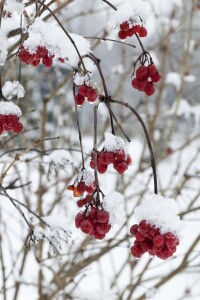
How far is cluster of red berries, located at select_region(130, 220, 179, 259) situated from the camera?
0.84 metres

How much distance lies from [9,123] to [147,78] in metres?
0.33

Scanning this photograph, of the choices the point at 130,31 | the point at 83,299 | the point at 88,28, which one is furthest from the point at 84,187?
the point at 88,28

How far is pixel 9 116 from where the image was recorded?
982 mm

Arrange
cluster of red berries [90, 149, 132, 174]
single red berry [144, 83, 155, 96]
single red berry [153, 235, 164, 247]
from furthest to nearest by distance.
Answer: single red berry [144, 83, 155, 96] < cluster of red berries [90, 149, 132, 174] < single red berry [153, 235, 164, 247]

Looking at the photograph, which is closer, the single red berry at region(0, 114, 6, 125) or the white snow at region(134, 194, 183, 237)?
the white snow at region(134, 194, 183, 237)

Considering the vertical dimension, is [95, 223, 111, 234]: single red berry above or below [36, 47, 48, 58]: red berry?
below

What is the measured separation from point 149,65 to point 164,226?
0.39 meters

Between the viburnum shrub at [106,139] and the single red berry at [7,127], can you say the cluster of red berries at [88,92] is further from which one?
the single red berry at [7,127]

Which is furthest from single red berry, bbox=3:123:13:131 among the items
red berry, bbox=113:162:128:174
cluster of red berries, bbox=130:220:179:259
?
cluster of red berries, bbox=130:220:179:259

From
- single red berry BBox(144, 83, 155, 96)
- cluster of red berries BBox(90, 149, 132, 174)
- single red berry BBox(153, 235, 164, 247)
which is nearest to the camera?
single red berry BBox(153, 235, 164, 247)

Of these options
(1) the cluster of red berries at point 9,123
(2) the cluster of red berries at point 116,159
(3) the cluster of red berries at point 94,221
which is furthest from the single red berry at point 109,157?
(1) the cluster of red berries at point 9,123

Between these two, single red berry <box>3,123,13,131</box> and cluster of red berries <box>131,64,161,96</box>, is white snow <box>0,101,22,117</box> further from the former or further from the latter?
cluster of red berries <box>131,64,161,96</box>

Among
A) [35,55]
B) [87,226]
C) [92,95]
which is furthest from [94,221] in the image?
[35,55]

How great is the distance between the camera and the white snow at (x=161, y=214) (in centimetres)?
84
